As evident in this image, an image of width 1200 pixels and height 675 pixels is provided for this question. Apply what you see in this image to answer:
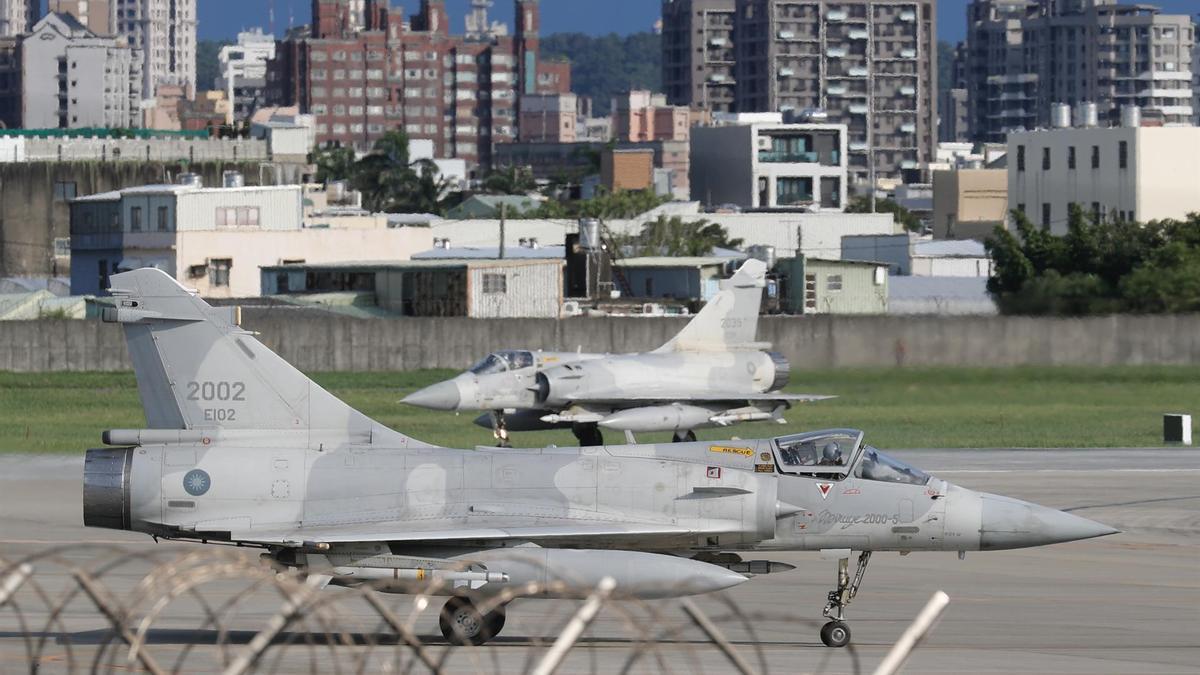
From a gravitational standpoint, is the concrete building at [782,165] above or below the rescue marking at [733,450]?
above

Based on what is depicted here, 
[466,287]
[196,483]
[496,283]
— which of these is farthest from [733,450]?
[496,283]

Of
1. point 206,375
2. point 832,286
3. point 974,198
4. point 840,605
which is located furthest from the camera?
point 974,198

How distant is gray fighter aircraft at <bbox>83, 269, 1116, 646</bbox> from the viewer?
65.5ft

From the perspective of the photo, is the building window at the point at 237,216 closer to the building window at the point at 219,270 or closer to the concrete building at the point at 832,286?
the building window at the point at 219,270

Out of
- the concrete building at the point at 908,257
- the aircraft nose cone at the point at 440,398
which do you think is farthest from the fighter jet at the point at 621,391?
the concrete building at the point at 908,257

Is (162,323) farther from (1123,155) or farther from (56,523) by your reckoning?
(1123,155)

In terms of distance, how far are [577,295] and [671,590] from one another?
53387 millimetres

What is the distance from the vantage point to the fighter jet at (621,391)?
4044 centimetres

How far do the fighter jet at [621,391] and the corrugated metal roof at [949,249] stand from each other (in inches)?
2400

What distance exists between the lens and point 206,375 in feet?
69.9

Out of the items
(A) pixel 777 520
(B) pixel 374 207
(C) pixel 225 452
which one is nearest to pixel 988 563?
(A) pixel 777 520

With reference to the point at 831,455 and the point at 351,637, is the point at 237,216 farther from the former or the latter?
the point at 351,637

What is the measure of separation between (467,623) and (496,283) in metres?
48.3

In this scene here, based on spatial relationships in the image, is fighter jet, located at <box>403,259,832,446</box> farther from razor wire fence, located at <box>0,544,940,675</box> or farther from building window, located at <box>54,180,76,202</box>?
building window, located at <box>54,180,76,202</box>
